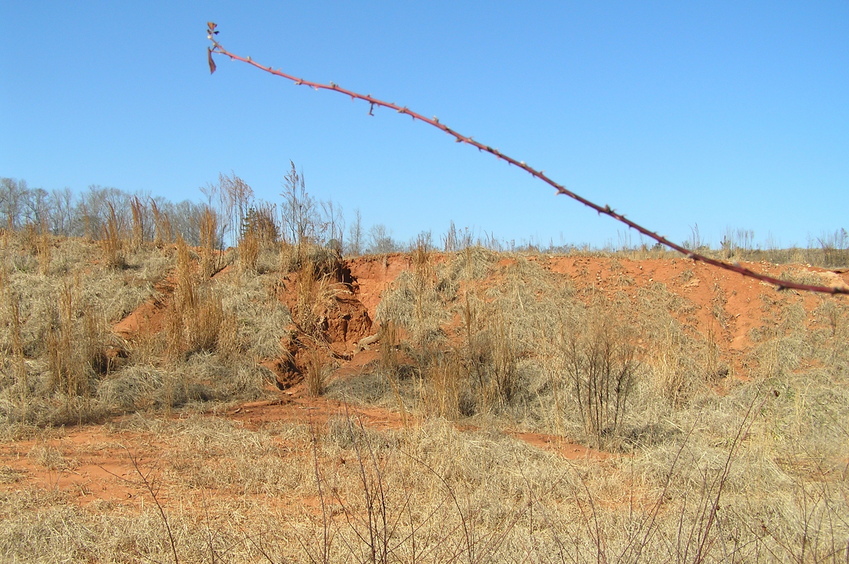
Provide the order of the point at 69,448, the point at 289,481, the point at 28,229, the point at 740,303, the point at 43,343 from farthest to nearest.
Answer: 1. the point at 28,229
2. the point at 740,303
3. the point at 43,343
4. the point at 69,448
5. the point at 289,481

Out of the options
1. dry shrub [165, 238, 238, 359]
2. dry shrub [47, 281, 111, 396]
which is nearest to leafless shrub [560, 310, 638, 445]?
A: dry shrub [165, 238, 238, 359]

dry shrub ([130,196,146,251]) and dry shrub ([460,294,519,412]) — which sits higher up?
dry shrub ([130,196,146,251])

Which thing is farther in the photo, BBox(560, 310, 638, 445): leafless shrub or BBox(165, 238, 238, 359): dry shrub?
BBox(165, 238, 238, 359): dry shrub

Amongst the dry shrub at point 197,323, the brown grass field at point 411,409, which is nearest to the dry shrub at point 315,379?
the brown grass field at point 411,409

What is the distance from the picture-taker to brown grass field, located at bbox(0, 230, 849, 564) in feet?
11.5

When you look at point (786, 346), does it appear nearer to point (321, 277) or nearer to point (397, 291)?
point (397, 291)

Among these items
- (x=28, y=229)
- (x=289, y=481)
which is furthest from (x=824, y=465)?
(x=28, y=229)

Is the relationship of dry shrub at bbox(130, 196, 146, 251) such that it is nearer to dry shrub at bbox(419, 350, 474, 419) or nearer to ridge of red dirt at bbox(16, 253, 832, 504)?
ridge of red dirt at bbox(16, 253, 832, 504)

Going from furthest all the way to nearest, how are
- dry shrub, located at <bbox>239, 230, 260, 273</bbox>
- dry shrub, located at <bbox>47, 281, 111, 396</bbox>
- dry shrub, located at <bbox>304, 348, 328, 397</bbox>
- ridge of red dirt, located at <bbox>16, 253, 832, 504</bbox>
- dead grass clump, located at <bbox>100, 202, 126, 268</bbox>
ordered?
dry shrub, located at <bbox>239, 230, 260, 273</bbox> → dead grass clump, located at <bbox>100, 202, 126, 268</bbox> → dry shrub, located at <bbox>304, 348, 328, 397</bbox> → dry shrub, located at <bbox>47, 281, 111, 396</bbox> → ridge of red dirt, located at <bbox>16, 253, 832, 504</bbox>

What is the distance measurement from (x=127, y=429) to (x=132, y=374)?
189 cm

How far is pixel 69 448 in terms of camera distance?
5.98 m

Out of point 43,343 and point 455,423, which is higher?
point 43,343

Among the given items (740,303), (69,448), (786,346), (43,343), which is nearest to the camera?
(69,448)

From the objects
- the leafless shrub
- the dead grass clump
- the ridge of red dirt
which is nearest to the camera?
the ridge of red dirt
